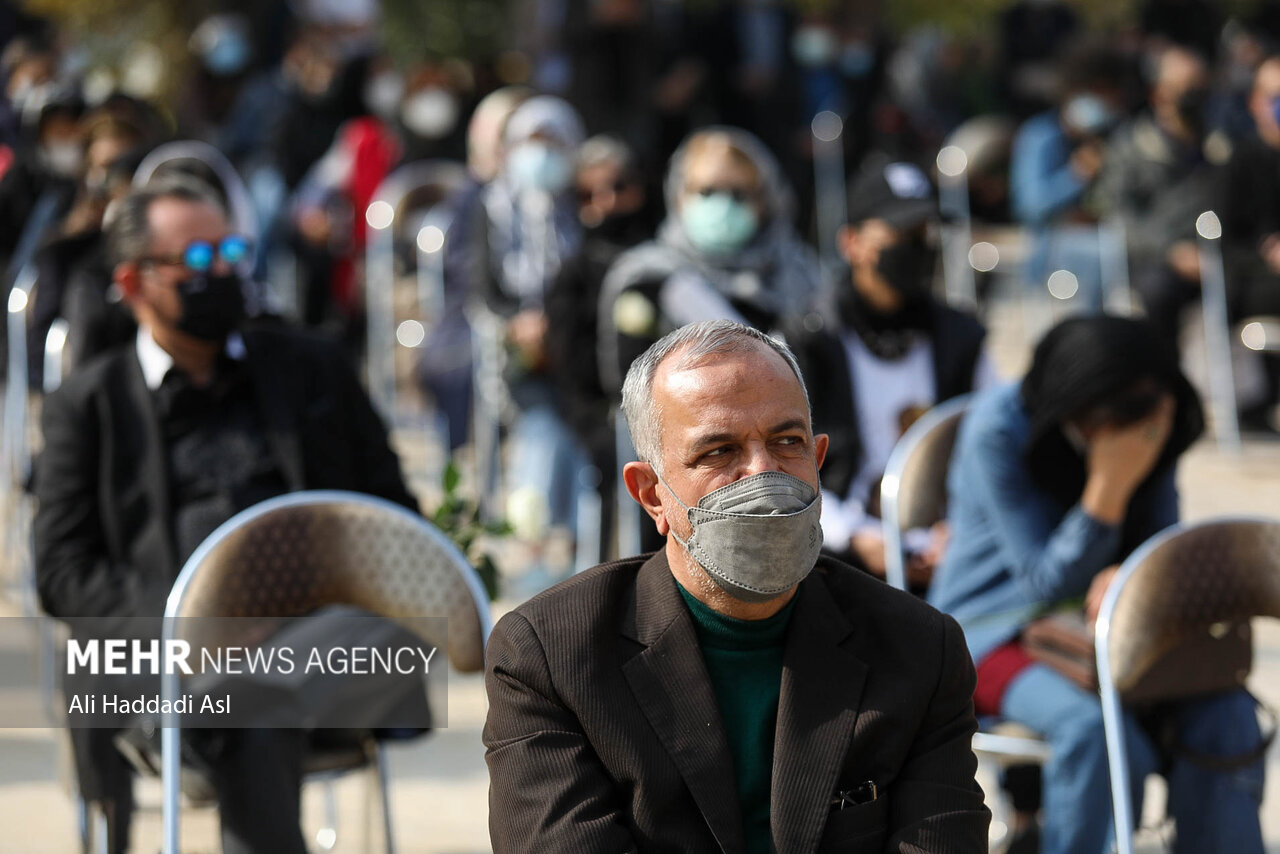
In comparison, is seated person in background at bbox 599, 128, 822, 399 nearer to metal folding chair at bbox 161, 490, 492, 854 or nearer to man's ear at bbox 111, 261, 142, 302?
man's ear at bbox 111, 261, 142, 302

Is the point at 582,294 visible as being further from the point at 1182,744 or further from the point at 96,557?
the point at 1182,744

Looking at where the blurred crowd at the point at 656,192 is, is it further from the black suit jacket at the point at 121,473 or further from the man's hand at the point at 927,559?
the black suit jacket at the point at 121,473

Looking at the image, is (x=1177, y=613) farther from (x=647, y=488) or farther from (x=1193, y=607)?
(x=647, y=488)

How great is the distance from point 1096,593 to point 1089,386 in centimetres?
44

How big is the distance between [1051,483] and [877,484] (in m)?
1.01

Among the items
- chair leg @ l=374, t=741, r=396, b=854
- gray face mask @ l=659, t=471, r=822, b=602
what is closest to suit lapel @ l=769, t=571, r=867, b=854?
gray face mask @ l=659, t=471, r=822, b=602

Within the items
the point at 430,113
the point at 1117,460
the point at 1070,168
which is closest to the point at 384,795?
the point at 1117,460

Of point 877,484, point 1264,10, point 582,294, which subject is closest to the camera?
point 877,484

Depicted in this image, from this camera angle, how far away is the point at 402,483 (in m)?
3.91

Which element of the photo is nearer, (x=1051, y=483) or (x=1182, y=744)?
(x=1182, y=744)

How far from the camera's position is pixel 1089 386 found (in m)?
3.54

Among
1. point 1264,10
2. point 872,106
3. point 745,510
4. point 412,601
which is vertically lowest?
point 412,601

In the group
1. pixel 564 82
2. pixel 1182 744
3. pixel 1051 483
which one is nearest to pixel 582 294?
pixel 1051 483

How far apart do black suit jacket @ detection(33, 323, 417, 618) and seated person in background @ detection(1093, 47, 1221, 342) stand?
533 centimetres
